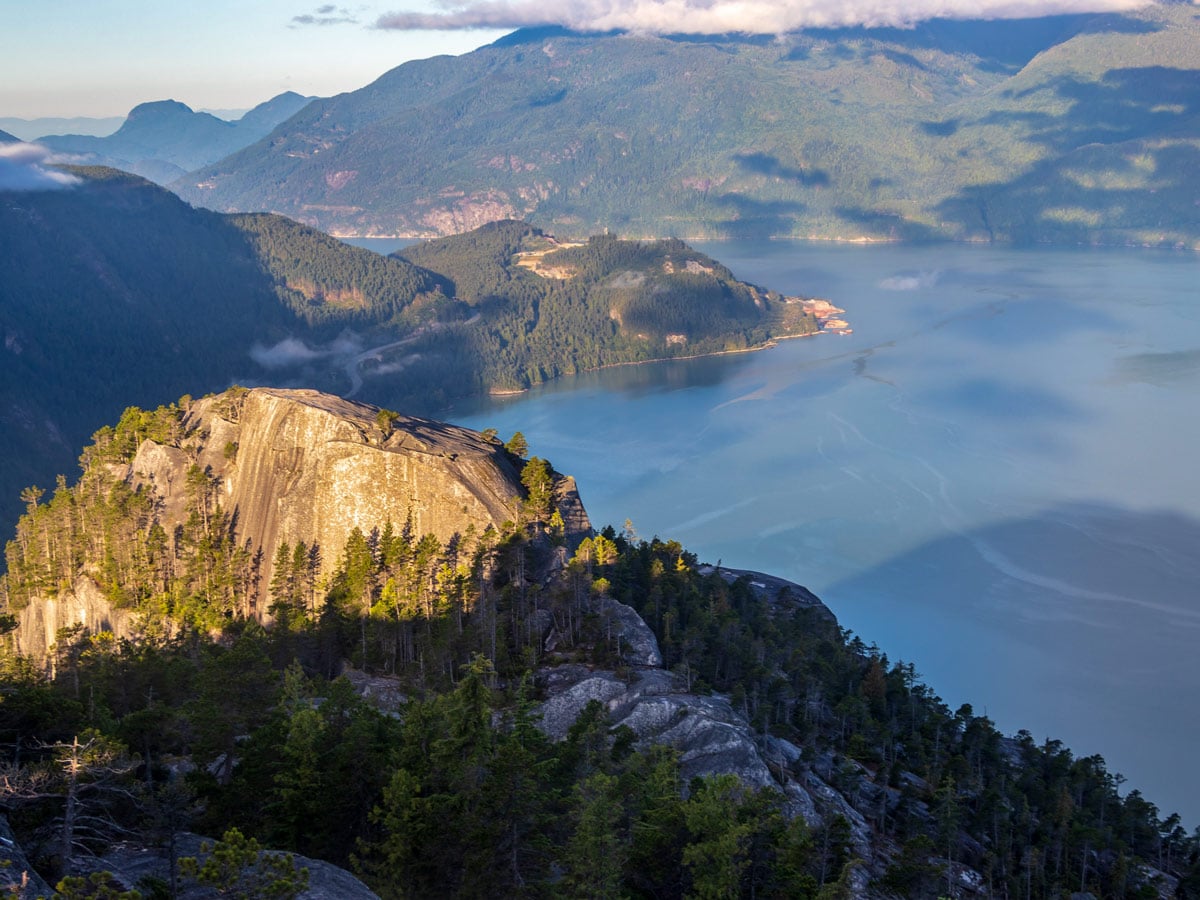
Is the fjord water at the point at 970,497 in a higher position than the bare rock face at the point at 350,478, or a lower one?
lower

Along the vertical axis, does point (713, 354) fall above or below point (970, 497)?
above

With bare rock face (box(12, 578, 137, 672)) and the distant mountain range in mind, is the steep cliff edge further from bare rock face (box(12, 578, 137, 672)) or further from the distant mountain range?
the distant mountain range

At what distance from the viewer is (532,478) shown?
48406 mm

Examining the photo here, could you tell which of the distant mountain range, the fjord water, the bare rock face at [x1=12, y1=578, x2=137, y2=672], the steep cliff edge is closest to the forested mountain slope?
the steep cliff edge

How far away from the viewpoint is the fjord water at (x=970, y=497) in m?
68.3

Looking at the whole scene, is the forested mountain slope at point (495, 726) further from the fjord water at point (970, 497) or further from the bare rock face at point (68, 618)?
the fjord water at point (970, 497)

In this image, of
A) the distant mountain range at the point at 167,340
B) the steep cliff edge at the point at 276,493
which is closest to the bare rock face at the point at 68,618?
the steep cliff edge at the point at 276,493

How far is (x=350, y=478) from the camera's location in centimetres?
4588

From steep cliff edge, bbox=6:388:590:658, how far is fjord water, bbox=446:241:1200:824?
3698cm

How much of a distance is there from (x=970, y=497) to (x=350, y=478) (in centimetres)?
7300

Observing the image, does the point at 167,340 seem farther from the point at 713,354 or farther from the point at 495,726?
the point at 495,726

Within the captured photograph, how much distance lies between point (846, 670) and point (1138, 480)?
65.2 meters

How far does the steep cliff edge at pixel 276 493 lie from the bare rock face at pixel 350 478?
0.21ft

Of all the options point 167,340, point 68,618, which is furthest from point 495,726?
point 167,340
